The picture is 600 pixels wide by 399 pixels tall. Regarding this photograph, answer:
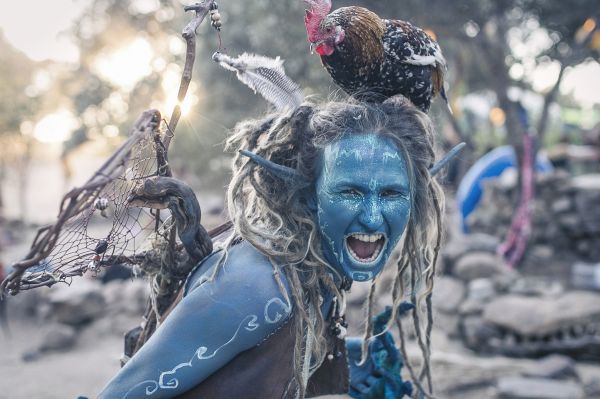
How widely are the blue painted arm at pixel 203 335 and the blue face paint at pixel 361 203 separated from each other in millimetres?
301

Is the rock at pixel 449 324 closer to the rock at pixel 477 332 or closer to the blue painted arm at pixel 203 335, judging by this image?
the rock at pixel 477 332

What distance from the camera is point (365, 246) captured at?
2.04 m

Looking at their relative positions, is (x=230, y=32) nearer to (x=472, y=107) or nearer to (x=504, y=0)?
(x=504, y=0)

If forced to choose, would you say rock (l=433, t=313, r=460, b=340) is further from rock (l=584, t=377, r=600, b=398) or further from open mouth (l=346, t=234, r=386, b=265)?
open mouth (l=346, t=234, r=386, b=265)

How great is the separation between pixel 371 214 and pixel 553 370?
13.3ft

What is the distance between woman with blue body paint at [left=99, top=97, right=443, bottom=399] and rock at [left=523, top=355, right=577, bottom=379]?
3.20m

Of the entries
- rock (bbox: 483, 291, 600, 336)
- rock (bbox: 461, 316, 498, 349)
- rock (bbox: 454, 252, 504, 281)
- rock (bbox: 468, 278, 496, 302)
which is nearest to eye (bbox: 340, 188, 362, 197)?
rock (bbox: 483, 291, 600, 336)

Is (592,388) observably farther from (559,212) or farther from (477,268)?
(559,212)

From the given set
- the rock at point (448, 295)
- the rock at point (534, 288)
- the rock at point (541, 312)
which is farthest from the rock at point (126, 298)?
the rock at point (534, 288)

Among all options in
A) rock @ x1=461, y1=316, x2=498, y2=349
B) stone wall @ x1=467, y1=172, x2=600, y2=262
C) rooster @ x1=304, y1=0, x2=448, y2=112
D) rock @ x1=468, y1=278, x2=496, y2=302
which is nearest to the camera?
rooster @ x1=304, y1=0, x2=448, y2=112

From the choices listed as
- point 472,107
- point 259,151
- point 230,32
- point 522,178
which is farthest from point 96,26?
Answer: point 259,151

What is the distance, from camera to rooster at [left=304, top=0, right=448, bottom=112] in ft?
6.87

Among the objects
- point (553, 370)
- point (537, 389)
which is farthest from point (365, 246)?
point (553, 370)

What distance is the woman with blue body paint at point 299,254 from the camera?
5.77 feet
